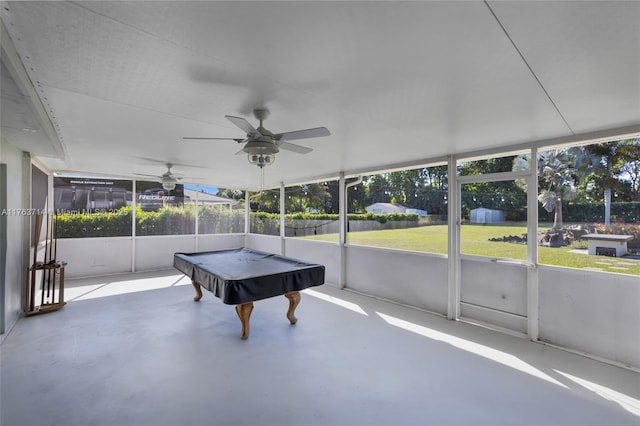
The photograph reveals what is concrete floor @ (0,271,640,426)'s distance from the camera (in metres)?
2.01

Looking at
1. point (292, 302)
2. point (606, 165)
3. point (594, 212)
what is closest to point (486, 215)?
point (594, 212)

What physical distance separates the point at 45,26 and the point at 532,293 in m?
4.51

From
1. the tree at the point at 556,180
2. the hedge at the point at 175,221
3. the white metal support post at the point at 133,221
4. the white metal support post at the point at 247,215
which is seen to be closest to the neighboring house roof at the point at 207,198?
the hedge at the point at 175,221

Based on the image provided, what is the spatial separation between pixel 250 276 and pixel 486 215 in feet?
9.98

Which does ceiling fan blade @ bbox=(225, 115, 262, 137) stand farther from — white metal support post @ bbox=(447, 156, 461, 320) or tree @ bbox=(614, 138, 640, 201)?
tree @ bbox=(614, 138, 640, 201)

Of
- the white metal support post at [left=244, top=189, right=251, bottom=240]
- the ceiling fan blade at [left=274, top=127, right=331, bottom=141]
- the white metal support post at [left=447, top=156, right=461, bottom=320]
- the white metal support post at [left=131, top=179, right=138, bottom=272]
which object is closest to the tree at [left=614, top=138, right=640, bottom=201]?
the white metal support post at [left=447, top=156, right=461, bottom=320]

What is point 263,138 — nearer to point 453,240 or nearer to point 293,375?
point 293,375

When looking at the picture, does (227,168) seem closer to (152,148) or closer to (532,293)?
(152,148)

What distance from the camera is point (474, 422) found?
1939 millimetres

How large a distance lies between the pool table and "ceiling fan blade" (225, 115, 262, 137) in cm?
147

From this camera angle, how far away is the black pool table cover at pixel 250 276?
288 centimetres

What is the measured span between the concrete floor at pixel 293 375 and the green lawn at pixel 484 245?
3.08 ft

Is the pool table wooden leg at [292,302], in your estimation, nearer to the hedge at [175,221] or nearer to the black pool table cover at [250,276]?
the black pool table cover at [250,276]

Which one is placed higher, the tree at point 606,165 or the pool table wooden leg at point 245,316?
the tree at point 606,165
